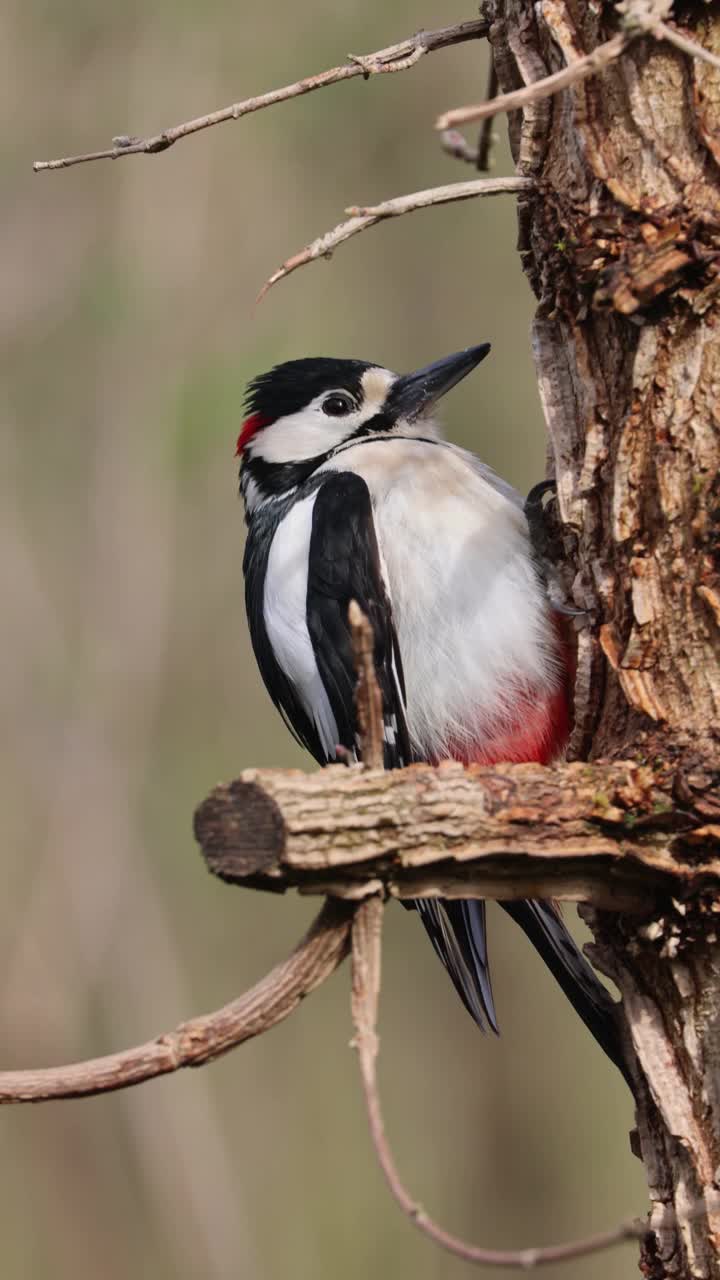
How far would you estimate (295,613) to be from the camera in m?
2.95

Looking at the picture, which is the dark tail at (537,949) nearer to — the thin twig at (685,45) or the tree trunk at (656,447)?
the tree trunk at (656,447)

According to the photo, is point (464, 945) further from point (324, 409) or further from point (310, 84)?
point (310, 84)

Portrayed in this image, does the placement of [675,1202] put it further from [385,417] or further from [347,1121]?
[347,1121]

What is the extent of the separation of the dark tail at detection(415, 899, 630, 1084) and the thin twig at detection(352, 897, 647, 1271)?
1.72 feet

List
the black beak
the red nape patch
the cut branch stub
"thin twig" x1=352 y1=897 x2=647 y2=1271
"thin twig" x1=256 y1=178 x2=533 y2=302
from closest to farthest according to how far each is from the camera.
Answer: "thin twig" x1=352 y1=897 x2=647 y2=1271 → the cut branch stub → "thin twig" x1=256 y1=178 x2=533 y2=302 → the black beak → the red nape patch

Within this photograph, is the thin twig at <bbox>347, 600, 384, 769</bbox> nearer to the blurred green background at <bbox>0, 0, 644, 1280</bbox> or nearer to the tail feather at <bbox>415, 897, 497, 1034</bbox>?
the tail feather at <bbox>415, 897, 497, 1034</bbox>

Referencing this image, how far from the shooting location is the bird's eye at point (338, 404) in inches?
129

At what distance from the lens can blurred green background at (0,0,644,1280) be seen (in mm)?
4566

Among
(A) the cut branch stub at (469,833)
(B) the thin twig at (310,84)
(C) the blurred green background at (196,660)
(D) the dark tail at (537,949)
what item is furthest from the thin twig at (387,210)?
(C) the blurred green background at (196,660)

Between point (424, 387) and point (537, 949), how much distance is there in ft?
4.46

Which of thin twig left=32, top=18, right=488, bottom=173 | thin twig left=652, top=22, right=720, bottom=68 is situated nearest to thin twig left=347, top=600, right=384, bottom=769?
thin twig left=652, top=22, right=720, bottom=68

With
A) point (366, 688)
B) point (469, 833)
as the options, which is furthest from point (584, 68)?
point (469, 833)

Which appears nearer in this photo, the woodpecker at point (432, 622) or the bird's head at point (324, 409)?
the woodpecker at point (432, 622)

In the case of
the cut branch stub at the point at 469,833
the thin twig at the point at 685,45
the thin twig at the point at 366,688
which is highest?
the thin twig at the point at 685,45
